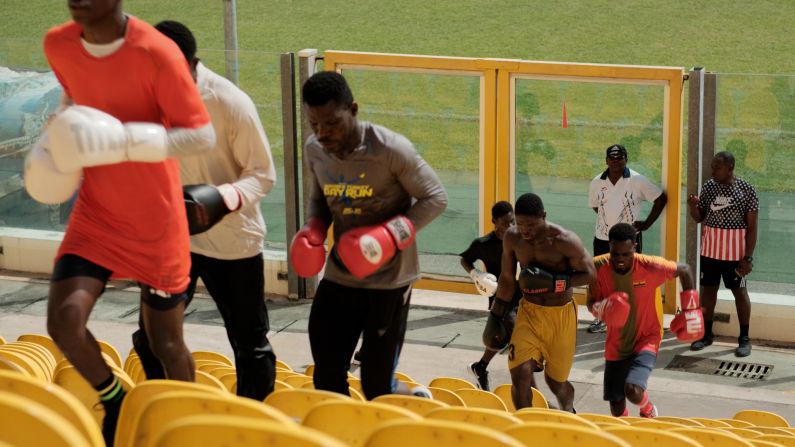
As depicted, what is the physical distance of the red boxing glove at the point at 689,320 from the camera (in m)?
9.01

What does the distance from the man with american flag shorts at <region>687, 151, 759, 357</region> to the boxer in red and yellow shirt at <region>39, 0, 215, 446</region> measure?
681cm

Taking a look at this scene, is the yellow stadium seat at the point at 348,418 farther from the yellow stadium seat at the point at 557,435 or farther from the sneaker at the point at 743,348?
the sneaker at the point at 743,348

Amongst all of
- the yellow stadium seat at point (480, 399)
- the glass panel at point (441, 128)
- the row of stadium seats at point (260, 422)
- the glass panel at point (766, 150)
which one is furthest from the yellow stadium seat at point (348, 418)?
the glass panel at point (441, 128)

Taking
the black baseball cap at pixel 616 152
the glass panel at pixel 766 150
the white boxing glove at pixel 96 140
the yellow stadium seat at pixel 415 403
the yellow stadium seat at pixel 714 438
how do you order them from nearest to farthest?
the white boxing glove at pixel 96 140 < the yellow stadium seat at pixel 714 438 < the yellow stadium seat at pixel 415 403 < the glass panel at pixel 766 150 < the black baseball cap at pixel 616 152

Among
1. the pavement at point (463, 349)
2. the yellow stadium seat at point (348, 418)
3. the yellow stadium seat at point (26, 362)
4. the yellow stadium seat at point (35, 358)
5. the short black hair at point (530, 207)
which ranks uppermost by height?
the short black hair at point (530, 207)

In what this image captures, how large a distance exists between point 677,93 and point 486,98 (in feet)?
6.11

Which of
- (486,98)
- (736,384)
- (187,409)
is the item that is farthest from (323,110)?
(486,98)

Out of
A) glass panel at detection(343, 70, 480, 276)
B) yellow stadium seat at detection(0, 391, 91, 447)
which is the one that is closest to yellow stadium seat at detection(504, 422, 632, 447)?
yellow stadium seat at detection(0, 391, 91, 447)

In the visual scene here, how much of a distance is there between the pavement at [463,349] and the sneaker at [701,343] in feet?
0.25

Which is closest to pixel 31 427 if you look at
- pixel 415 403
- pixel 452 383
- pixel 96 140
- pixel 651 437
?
pixel 96 140

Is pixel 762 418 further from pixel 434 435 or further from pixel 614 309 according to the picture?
pixel 434 435

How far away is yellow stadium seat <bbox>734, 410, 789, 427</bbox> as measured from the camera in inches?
304

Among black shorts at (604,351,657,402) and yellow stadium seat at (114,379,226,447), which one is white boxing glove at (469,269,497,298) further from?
yellow stadium seat at (114,379,226,447)

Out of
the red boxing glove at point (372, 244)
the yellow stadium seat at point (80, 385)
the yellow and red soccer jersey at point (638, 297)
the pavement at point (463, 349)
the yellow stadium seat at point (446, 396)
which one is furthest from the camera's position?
the pavement at point (463, 349)
